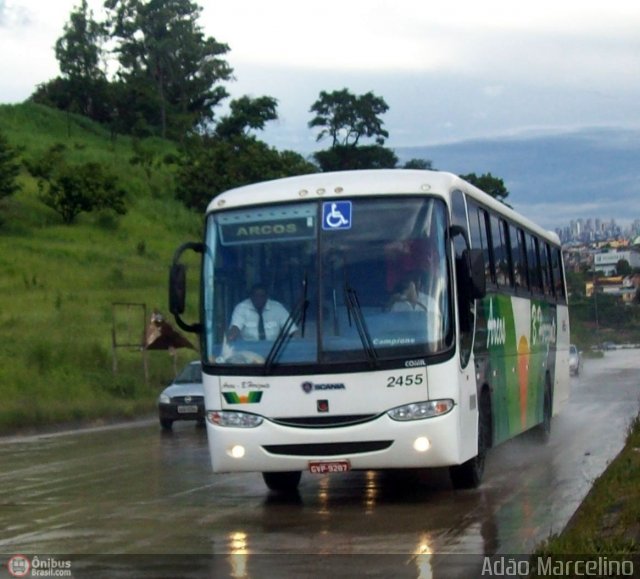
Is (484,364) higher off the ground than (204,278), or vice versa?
(204,278)

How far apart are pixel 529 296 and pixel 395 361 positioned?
6.71m

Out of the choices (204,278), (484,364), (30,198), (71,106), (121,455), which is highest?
(71,106)

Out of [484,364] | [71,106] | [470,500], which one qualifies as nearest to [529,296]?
[484,364]

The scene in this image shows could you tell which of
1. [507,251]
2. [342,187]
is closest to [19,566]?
[342,187]

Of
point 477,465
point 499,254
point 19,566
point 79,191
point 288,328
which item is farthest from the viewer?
point 79,191

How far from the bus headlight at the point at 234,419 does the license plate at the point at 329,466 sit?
26.9 inches

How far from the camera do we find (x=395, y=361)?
12.4 m

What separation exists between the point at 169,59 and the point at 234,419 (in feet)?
297

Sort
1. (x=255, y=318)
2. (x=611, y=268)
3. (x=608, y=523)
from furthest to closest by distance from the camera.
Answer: (x=611, y=268)
(x=255, y=318)
(x=608, y=523)

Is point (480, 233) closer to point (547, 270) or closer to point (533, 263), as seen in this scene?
point (533, 263)

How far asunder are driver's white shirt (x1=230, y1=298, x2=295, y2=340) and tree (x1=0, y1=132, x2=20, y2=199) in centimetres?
5371

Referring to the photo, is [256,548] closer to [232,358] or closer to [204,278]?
[232,358]

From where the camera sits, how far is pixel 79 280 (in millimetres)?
54438

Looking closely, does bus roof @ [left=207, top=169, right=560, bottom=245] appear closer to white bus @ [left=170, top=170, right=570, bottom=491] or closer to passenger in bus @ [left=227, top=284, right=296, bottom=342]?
white bus @ [left=170, top=170, right=570, bottom=491]
